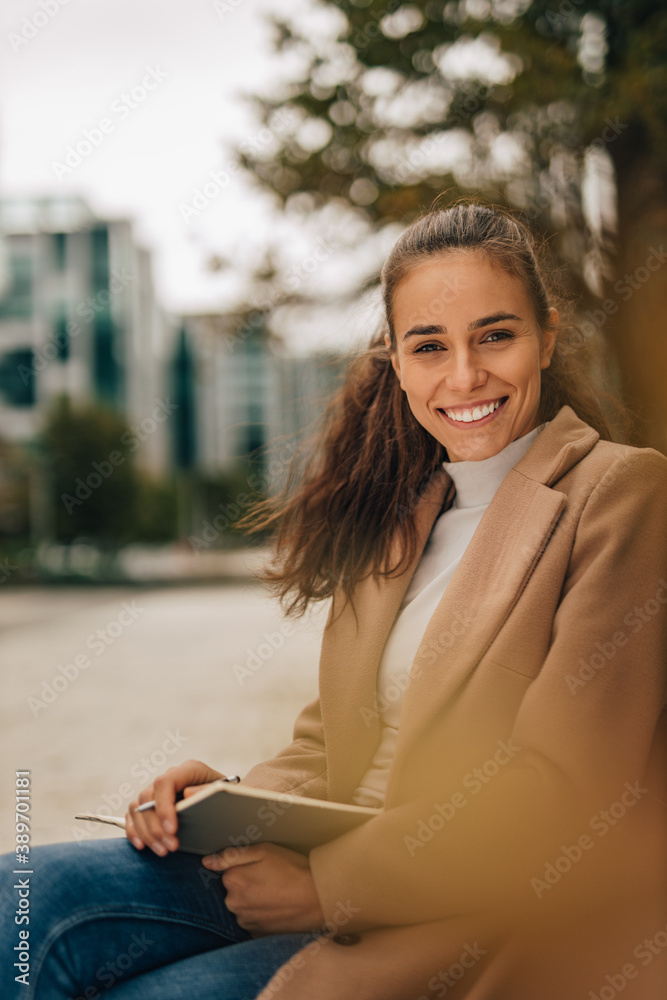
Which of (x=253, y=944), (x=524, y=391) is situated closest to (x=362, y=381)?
(x=524, y=391)

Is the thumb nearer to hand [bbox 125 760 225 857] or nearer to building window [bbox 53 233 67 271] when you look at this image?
hand [bbox 125 760 225 857]

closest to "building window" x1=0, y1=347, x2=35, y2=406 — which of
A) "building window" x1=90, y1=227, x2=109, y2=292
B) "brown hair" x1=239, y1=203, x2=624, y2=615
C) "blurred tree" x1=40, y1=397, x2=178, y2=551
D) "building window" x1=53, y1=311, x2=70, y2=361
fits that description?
"building window" x1=53, y1=311, x2=70, y2=361

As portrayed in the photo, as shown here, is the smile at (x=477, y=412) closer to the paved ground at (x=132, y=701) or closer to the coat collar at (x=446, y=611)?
the coat collar at (x=446, y=611)

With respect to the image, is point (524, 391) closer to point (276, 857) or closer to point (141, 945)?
point (276, 857)

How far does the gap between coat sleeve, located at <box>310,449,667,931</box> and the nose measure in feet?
1.19

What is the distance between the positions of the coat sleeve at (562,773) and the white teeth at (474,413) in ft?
1.14

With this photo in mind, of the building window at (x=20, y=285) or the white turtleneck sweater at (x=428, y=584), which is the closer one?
the white turtleneck sweater at (x=428, y=584)

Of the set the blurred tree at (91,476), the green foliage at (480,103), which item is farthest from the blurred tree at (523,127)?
the blurred tree at (91,476)

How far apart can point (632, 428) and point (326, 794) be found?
3.85 feet

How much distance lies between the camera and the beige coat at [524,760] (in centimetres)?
135

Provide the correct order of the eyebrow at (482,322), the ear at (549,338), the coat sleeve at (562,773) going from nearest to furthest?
the coat sleeve at (562,773)
the eyebrow at (482,322)
the ear at (549,338)

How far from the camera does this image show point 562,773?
134 centimetres

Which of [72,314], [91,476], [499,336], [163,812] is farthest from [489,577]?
[72,314]

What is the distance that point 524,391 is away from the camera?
1.67 metres
